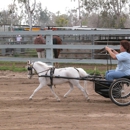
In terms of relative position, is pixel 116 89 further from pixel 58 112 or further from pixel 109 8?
pixel 109 8

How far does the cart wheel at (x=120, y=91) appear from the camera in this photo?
9312 millimetres

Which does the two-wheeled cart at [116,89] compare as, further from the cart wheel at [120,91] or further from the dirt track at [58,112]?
the dirt track at [58,112]

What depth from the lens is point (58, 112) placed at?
867cm

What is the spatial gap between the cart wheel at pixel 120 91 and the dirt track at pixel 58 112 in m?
0.20

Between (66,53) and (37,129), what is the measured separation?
45.6ft

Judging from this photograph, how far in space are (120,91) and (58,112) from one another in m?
1.74

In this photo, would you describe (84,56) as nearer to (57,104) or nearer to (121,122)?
(57,104)

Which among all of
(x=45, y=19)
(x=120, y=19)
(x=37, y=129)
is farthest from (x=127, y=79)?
(x=45, y=19)

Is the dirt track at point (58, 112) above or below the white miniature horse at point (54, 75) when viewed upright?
below

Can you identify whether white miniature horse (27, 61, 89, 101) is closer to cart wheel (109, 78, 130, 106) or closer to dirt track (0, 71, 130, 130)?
dirt track (0, 71, 130, 130)

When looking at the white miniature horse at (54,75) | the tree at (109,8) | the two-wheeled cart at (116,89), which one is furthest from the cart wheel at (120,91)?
the tree at (109,8)

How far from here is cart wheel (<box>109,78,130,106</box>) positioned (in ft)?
30.6

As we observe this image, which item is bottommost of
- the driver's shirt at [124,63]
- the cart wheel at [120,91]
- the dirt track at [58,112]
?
the dirt track at [58,112]

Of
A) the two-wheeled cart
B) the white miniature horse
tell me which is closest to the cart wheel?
the two-wheeled cart
